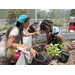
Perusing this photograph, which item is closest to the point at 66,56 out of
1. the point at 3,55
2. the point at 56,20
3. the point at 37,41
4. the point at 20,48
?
the point at 20,48

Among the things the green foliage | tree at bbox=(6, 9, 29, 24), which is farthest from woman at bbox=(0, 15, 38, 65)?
the green foliage

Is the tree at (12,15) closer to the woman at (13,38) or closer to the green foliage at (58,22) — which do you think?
the woman at (13,38)

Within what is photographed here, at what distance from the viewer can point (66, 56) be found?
1587mm

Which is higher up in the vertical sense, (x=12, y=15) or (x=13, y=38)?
(x=12, y=15)

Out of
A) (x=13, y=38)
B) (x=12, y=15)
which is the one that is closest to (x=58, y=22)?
(x=12, y=15)

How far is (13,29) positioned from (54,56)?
1399 millimetres

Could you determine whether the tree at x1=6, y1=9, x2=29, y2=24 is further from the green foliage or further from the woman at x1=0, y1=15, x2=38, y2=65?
the green foliage

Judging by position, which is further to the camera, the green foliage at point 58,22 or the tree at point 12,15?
the green foliage at point 58,22

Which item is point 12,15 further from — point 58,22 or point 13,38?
point 13,38

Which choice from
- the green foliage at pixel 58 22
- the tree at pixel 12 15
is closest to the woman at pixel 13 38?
the tree at pixel 12 15

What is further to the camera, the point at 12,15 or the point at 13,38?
the point at 12,15

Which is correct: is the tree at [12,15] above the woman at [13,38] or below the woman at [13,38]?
above

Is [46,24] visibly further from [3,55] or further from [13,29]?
[3,55]

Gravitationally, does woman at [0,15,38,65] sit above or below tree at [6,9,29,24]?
below
